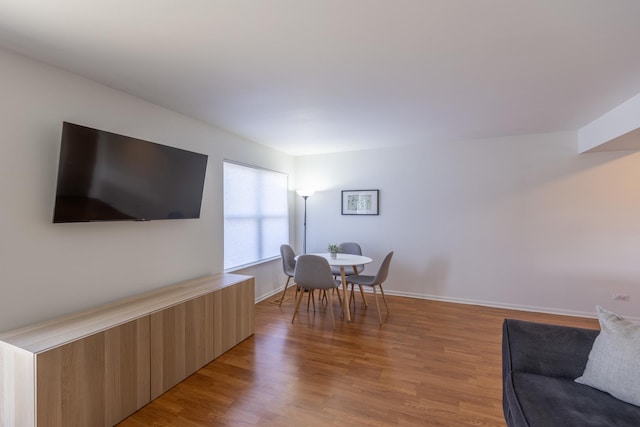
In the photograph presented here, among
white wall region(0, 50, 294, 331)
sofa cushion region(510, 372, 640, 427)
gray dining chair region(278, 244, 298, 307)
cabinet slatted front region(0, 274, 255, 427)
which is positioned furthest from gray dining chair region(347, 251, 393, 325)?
white wall region(0, 50, 294, 331)

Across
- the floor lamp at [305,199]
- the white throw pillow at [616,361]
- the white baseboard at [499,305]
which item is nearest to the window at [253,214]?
the floor lamp at [305,199]

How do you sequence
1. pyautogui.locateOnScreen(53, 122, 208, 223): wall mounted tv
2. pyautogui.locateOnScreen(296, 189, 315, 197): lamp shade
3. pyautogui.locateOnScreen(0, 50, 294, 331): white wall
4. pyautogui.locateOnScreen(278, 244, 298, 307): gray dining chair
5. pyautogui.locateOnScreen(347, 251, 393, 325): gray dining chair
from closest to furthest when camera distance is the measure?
pyautogui.locateOnScreen(0, 50, 294, 331): white wall < pyautogui.locateOnScreen(53, 122, 208, 223): wall mounted tv < pyautogui.locateOnScreen(347, 251, 393, 325): gray dining chair < pyautogui.locateOnScreen(278, 244, 298, 307): gray dining chair < pyautogui.locateOnScreen(296, 189, 315, 197): lamp shade

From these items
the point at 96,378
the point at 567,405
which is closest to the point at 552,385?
the point at 567,405

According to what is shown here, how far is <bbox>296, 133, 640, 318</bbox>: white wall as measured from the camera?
11.3ft

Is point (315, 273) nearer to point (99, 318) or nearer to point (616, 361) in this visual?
point (99, 318)

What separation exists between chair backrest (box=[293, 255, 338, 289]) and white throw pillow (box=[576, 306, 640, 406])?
2099mm

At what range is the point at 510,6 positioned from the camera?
1.40 metres

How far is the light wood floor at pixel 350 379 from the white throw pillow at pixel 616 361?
650 mm

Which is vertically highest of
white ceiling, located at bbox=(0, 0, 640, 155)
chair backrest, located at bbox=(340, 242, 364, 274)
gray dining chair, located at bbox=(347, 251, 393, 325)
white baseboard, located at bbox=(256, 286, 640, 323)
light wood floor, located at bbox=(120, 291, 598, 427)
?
white ceiling, located at bbox=(0, 0, 640, 155)

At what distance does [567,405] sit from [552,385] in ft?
0.53

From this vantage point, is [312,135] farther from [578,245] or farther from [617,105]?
[578,245]

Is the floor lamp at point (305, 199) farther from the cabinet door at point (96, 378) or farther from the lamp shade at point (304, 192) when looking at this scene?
the cabinet door at point (96, 378)

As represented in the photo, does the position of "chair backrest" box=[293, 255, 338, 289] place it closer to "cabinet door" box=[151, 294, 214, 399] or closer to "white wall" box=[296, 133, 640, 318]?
"cabinet door" box=[151, 294, 214, 399]

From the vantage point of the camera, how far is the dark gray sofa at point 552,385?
3.90 feet
